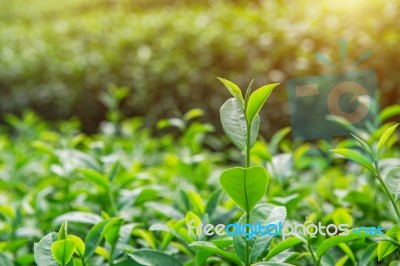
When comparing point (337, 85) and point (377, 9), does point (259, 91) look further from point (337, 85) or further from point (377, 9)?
point (377, 9)

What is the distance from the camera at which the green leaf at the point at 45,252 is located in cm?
107

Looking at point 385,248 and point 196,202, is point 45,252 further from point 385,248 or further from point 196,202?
point 385,248

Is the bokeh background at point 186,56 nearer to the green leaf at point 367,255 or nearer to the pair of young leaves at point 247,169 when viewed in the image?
the green leaf at point 367,255

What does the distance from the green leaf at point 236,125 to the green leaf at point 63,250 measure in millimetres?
323

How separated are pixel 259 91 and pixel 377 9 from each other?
3387 mm

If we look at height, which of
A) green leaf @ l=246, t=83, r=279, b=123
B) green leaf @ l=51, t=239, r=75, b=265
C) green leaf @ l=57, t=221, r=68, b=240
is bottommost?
green leaf @ l=51, t=239, r=75, b=265

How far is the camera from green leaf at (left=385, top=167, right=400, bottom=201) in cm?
109

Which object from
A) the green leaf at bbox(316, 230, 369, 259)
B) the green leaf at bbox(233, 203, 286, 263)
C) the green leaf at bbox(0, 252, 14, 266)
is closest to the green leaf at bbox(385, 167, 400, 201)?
the green leaf at bbox(316, 230, 369, 259)

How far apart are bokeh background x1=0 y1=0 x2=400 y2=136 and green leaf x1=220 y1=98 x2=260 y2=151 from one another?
3.07 metres

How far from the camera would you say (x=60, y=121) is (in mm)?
6082

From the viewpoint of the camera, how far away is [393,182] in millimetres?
1099

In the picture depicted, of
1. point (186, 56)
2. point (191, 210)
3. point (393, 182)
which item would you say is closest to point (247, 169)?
point (393, 182)

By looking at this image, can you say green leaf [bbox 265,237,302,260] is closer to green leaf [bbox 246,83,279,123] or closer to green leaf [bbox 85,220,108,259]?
green leaf [bbox 246,83,279,123]

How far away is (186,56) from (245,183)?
14.4 ft
